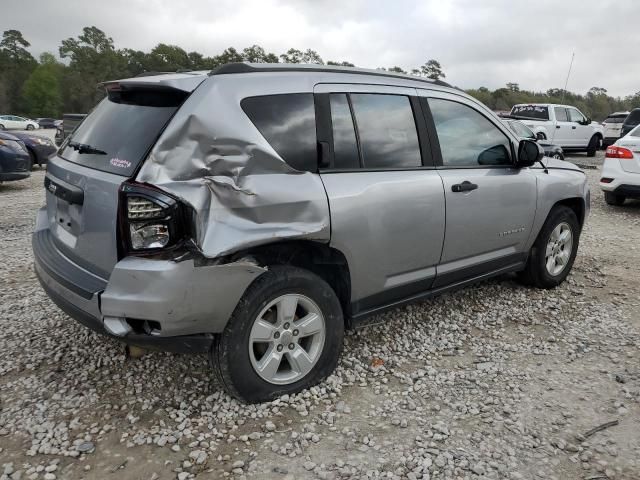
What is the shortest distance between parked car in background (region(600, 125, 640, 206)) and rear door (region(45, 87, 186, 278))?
8.06m

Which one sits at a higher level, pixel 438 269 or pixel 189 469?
pixel 438 269

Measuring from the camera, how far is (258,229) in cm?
251

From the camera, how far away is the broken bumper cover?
2.34 m

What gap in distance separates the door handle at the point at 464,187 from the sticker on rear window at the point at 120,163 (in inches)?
83.5

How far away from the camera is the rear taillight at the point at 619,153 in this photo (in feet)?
26.7

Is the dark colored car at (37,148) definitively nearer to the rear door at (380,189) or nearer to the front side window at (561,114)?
the rear door at (380,189)

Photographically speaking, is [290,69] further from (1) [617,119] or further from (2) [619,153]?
(1) [617,119]

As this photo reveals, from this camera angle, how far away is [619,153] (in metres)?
8.27

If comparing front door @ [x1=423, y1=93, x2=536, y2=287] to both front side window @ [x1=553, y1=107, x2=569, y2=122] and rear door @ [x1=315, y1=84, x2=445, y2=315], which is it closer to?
rear door @ [x1=315, y1=84, x2=445, y2=315]

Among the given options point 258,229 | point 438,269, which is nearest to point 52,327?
point 258,229

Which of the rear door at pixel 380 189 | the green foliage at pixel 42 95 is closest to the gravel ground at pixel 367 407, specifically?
the rear door at pixel 380 189

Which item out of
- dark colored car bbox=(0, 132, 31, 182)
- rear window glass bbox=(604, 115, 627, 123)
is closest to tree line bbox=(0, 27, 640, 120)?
rear window glass bbox=(604, 115, 627, 123)

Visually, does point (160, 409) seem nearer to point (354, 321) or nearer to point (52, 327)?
point (354, 321)

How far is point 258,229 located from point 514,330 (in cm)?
241
